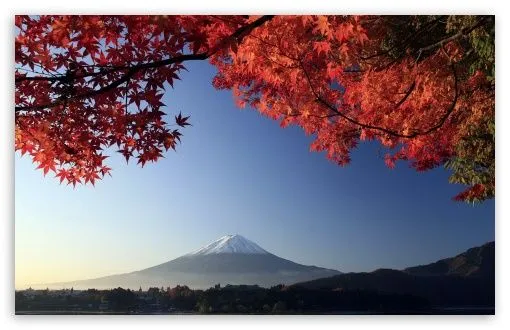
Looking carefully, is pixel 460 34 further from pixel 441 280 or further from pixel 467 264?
pixel 441 280

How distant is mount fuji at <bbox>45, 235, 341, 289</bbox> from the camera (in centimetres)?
484

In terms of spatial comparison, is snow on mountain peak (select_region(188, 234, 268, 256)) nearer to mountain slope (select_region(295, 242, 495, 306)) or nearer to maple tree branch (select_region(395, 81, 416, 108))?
mountain slope (select_region(295, 242, 495, 306))

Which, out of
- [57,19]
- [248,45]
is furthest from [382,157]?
[57,19]

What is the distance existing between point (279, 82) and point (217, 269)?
135cm

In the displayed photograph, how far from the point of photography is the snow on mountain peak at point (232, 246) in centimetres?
484

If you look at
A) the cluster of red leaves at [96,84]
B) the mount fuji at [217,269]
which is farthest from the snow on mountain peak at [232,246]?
the cluster of red leaves at [96,84]

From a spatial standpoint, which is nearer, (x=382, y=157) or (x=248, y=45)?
(x=248, y=45)

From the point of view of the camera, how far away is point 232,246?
485cm

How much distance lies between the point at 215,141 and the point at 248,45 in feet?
2.41

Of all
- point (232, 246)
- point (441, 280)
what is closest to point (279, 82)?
point (232, 246)

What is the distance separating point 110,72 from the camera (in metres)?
4.73

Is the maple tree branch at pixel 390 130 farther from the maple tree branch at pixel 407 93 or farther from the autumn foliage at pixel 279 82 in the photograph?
the maple tree branch at pixel 407 93

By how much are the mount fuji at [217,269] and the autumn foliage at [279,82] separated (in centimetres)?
72

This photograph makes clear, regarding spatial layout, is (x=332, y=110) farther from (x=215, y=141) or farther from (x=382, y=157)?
(x=215, y=141)
